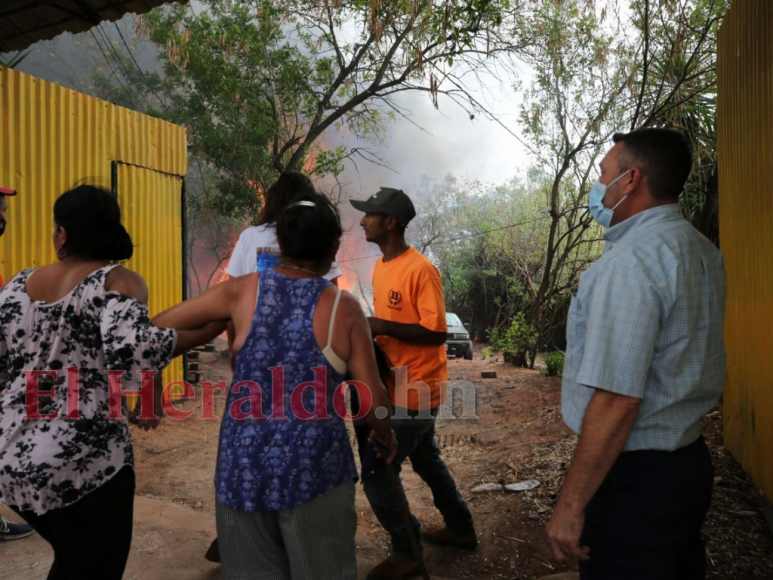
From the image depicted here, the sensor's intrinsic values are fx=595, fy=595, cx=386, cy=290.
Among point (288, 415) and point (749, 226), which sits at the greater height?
point (749, 226)

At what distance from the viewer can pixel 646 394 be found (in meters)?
1.72

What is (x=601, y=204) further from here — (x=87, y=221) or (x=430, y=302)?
(x=87, y=221)

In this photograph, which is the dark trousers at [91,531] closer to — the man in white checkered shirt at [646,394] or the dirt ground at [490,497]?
the dirt ground at [490,497]

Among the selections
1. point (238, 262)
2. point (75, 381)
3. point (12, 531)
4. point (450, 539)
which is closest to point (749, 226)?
point (450, 539)

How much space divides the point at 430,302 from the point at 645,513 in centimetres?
165

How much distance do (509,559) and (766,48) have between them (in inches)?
137

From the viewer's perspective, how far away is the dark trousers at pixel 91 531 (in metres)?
1.95

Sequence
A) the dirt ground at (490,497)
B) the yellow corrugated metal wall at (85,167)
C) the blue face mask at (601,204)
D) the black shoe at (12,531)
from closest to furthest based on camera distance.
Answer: the blue face mask at (601,204) < the dirt ground at (490,497) < the black shoe at (12,531) < the yellow corrugated metal wall at (85,167)

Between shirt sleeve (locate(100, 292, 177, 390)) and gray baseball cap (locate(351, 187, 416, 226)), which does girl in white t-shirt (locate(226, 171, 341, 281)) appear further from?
shirt sleeve (locate(100, 292, 177, 390))

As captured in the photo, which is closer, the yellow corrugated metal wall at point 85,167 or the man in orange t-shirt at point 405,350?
the man in orange t-shirt at point 405,350

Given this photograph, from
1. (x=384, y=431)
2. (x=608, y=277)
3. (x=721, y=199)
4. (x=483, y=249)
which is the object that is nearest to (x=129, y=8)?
(x=384, y=431)

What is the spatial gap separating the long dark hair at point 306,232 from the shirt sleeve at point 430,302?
3.77ft

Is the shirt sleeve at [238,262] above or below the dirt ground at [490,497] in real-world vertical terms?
above

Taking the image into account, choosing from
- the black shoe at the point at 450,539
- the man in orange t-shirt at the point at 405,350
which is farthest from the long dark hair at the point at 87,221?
the black shoe at the point at 450,539
